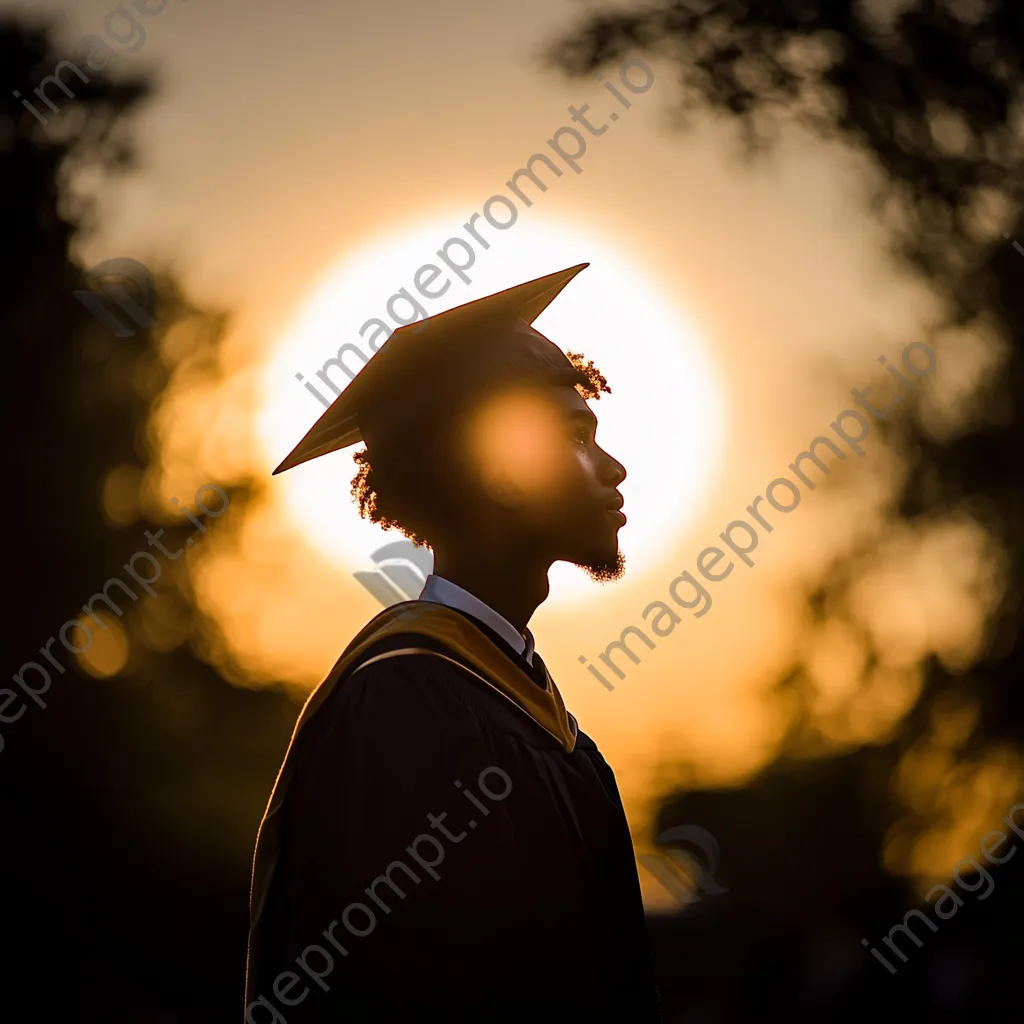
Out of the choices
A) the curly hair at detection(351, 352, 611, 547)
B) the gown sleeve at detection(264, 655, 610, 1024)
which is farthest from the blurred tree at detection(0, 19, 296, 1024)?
the gown sleeve at detection(264, 655, 610, 1024)

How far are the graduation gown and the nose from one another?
0.54 metres

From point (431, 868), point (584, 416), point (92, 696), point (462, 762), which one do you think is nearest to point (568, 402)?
point (584, 416)

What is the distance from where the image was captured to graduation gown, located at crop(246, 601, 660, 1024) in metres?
2.29

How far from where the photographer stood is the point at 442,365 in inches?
118

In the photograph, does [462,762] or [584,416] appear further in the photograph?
[584,416]

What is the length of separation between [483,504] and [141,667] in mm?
9381

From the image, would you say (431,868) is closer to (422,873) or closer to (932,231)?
(422,873)

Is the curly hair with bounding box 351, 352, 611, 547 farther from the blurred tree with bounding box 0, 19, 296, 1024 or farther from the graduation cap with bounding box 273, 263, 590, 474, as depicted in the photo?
the blurred tree with bounding box 0, 19, 296, 1024

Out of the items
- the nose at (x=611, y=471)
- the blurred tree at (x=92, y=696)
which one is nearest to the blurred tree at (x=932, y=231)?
the blurred tree at (x=92, y=696)

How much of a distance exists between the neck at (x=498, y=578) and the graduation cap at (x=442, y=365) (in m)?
0.34

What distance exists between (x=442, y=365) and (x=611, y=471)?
1.49ft

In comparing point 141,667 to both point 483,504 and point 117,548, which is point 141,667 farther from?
point 483,504

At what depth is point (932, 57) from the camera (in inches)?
337

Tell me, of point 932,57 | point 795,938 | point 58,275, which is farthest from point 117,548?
point 932,57
